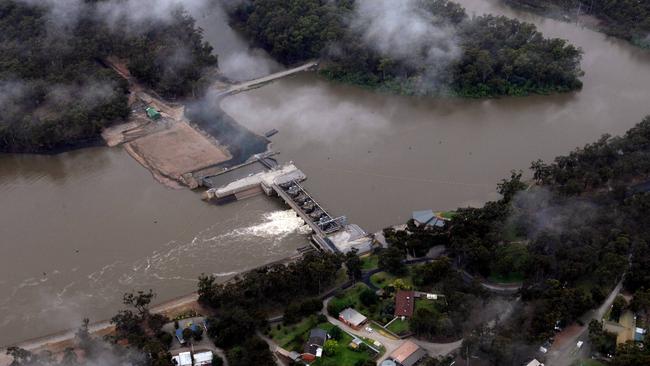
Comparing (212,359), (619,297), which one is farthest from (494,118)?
(212,359)

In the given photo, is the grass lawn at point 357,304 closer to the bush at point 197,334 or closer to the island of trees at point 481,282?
the island of trees at point 481,282

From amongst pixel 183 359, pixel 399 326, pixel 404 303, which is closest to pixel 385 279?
pixel 404 303

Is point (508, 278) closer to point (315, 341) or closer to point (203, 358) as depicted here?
point (315, 341)

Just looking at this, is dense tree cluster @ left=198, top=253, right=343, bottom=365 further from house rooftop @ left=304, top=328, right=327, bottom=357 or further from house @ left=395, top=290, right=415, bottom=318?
house @ left=395, top=290, right=415, bottom=318

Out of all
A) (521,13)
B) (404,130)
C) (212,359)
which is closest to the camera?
(212,359)

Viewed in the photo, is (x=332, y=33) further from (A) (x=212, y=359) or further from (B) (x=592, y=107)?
(A) (x=212, y=359)

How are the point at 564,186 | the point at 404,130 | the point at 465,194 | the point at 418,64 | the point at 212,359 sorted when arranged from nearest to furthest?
1. the point at 212,359
2. the point at 564,186
3. the point at 465,194
4. the point at 404,130
5. the point at 418,64

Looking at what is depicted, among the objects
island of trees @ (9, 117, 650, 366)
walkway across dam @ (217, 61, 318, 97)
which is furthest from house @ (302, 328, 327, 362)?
walkway across dam @ (217, 61, 318, 97)
